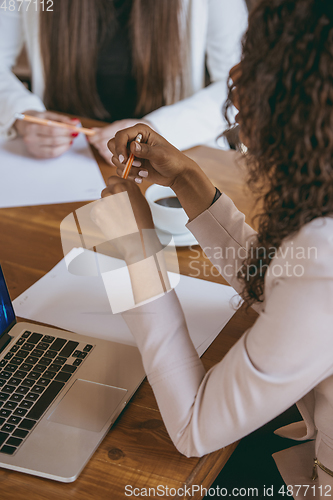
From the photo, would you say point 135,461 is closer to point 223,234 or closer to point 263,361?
point 263,361

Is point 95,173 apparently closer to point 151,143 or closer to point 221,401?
point 151,143

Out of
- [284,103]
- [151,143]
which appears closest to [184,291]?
[151,143]

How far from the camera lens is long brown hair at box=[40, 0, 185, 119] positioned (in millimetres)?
1211

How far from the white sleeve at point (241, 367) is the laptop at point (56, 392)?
0.07 m

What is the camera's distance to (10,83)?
1238 mm

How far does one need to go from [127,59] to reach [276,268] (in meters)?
1.12

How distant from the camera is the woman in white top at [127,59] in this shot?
1.16m

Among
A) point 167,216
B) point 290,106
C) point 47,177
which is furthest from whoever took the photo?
point 47,177

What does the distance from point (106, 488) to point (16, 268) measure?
39cm

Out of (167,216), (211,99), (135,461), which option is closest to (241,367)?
(135,461)

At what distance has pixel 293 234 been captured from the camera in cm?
42

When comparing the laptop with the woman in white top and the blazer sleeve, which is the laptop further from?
the woman in white top

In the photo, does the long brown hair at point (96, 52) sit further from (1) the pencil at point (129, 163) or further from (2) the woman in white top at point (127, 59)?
(1) the pencil at point (129, 163)

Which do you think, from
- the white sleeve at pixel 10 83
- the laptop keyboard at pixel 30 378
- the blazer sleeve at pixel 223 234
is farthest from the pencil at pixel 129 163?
the white sleeve at pixel 10 83
